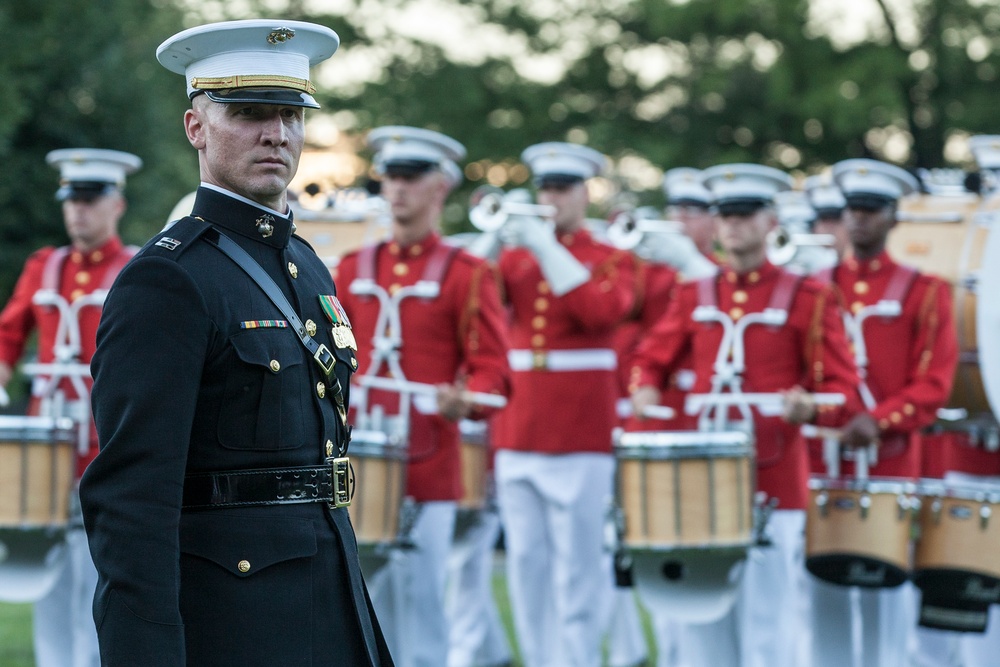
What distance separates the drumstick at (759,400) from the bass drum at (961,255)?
3.39 ft

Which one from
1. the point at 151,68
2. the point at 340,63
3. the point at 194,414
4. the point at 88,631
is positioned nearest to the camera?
the point at 194,414

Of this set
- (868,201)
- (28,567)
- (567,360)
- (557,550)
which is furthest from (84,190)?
(868,201)

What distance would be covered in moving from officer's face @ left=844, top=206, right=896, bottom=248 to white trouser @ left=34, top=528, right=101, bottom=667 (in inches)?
152

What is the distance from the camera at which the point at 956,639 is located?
8.09 meters

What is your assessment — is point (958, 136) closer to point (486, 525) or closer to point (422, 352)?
point (486, 525)

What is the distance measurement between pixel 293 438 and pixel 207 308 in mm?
325

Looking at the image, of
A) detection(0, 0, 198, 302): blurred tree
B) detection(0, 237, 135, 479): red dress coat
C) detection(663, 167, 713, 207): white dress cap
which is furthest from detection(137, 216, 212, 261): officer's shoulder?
detection(0, 0, 198, 302): blurred tree

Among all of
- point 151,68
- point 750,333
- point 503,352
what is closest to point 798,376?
point 750,333

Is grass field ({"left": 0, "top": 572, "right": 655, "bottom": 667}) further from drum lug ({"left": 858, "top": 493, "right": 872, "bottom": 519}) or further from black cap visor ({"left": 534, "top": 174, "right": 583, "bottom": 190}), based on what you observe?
drum lug ({"left": 858, "top": 493, "right": 872, "bottom": 519})

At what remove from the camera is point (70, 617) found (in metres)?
7.55

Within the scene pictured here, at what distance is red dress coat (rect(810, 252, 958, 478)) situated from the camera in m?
7.16

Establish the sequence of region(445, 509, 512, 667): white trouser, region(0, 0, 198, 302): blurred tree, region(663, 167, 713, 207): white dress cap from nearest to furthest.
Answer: region(445, 509, 512, 667): white trouser
region(663, 167, 713, 207): white dress cap
region(0, 0, 198, 302): blurred tree

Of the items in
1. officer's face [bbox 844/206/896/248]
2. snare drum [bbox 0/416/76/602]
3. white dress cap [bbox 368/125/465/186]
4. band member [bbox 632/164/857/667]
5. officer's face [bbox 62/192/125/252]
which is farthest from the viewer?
officer's face [bbox 62/192/125/252]

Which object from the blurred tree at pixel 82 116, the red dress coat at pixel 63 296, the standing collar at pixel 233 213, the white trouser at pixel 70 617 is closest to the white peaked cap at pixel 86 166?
the red dress coat at pixel 63 296
